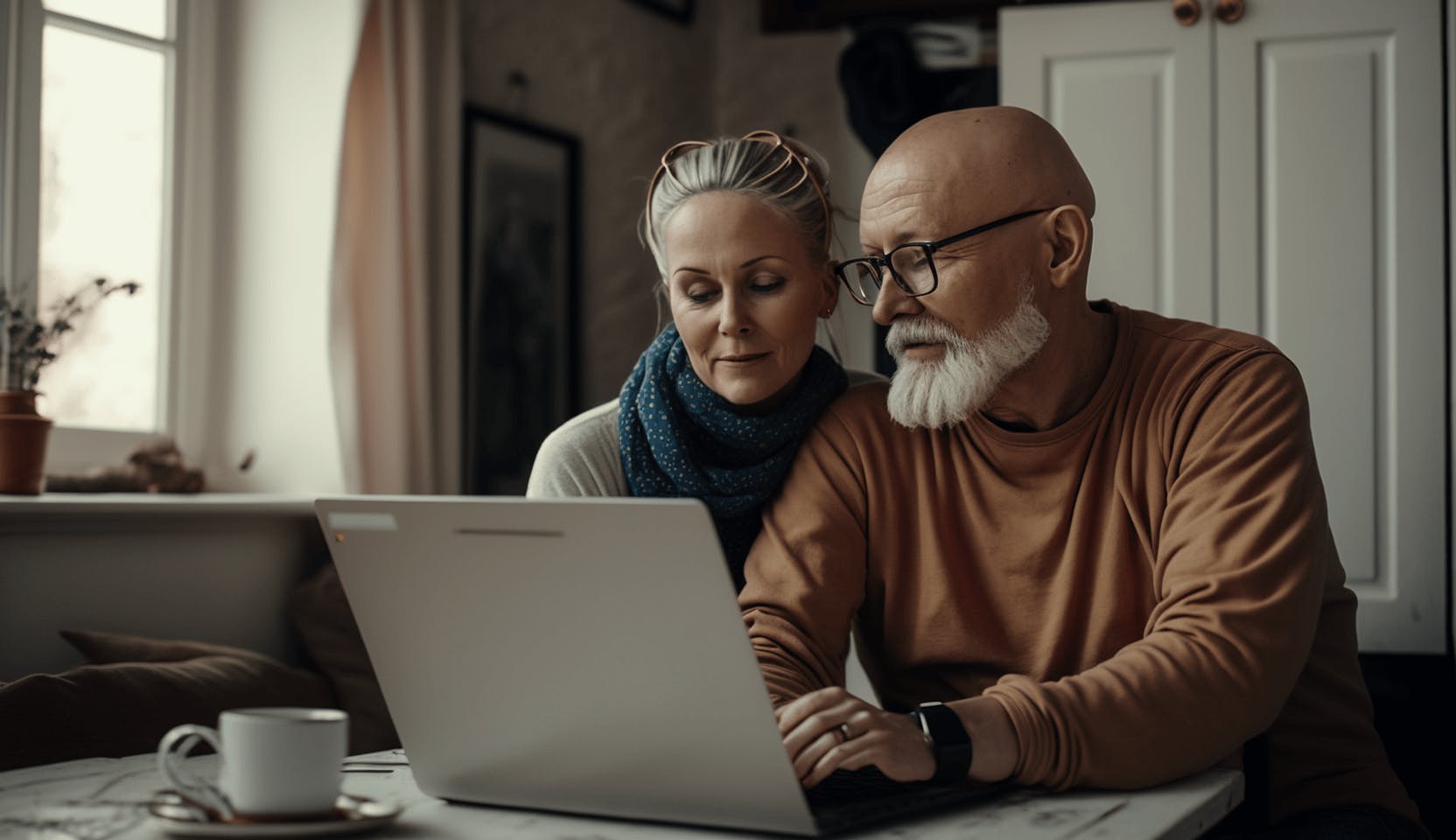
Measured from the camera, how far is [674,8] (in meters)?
3.91

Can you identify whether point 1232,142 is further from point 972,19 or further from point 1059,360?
point 1059,360

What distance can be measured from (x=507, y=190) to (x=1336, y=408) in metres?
1.89

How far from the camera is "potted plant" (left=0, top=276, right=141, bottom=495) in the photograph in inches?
A: 85.4

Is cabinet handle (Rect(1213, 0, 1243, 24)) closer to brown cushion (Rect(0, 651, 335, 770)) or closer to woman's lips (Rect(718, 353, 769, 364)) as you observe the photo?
woman's lips (Rect(718, 353, 769, 364))

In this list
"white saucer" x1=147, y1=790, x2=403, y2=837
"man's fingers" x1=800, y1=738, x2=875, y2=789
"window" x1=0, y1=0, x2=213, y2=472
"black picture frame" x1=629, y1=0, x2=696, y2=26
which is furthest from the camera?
"black picture frame" x1=629, y1=0, x2=696, y2=26

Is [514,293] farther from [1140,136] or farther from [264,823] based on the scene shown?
[264,823]

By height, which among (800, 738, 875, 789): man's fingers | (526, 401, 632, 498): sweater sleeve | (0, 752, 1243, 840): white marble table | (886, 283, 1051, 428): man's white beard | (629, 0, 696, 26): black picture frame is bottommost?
(0, 752, 1243, 840): white marble table

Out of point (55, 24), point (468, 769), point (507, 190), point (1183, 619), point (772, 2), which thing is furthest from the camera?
point (772, 2)

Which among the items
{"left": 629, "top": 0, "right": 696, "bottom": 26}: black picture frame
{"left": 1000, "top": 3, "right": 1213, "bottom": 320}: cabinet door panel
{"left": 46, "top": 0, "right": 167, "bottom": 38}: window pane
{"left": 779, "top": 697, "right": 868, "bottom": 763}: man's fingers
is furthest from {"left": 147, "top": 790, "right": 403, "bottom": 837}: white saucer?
{"left": 629, "top": 0, "right": 696, "bottom": 26}: black picture frame

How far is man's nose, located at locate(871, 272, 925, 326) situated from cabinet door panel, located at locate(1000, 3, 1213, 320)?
5.02 ft

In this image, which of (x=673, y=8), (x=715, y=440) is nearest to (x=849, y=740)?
(x=715, y=440)

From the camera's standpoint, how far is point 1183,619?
1.21 meters

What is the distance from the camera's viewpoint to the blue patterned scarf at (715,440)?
1.62 meters

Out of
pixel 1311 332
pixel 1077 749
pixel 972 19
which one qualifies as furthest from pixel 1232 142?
pixel 1077 749
